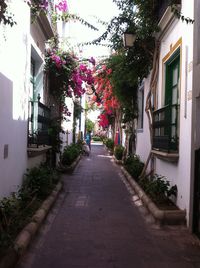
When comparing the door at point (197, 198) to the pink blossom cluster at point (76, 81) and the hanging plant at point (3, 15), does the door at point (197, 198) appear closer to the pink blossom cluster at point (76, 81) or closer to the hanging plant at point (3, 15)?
the hanging plant at point (3, 15)

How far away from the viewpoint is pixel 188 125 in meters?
6.22

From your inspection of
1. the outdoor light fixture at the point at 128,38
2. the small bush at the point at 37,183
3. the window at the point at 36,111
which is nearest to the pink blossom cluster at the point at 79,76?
the window at the point at 36,111

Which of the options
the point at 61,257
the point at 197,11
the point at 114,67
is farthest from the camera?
the point at 114,67

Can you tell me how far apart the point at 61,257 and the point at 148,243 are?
4.45 ft

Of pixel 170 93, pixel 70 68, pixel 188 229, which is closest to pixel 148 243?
pixel 188 229

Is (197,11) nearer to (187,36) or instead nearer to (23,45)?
(187,36)

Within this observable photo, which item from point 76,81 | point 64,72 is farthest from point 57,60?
point 76,81

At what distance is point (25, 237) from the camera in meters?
4.91

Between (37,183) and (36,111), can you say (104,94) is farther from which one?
(37,183)

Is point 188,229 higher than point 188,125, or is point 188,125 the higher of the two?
point 188,125

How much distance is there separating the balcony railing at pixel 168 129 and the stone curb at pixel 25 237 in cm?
256

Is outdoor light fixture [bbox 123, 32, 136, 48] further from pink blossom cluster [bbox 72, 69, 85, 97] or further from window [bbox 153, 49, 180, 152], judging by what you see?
pink blossom cluster [bbox 72, 69, 85, 97]

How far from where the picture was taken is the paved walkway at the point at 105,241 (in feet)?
15.2

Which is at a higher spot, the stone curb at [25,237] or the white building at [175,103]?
the white building at [175,103]
